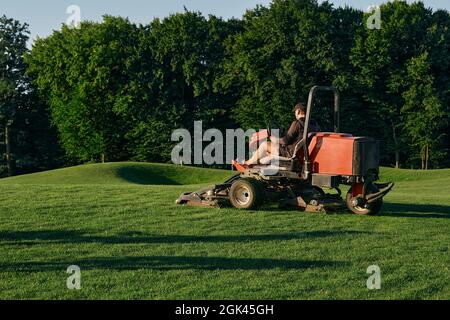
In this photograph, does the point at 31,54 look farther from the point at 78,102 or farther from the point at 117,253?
the point at 117,253

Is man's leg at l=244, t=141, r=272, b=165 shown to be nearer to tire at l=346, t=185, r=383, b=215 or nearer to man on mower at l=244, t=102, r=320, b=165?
man on mower at l=244, t=102, r=320, b=165

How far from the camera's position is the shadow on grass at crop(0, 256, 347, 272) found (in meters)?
10.0

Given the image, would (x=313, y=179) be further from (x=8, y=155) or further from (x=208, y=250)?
(x=8, y=155)

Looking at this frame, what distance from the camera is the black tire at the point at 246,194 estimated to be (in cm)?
1498

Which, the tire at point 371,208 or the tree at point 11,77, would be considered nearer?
the tire at point 371,208

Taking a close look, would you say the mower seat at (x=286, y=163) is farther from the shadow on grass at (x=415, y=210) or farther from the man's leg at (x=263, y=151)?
the shadow on grass at (x=415, y=210)

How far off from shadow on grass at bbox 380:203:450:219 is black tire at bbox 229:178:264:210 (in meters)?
2.88

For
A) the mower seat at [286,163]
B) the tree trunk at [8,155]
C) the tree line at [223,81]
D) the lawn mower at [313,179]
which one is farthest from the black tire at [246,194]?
the tree trunk at [8,155]

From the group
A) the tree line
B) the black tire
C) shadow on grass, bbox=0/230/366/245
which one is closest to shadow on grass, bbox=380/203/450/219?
the black tire

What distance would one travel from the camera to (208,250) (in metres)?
11.2

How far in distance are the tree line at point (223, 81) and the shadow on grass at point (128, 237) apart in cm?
4109

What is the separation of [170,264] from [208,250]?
1.12m
